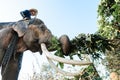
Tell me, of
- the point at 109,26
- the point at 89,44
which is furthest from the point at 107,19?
the point at 89,44

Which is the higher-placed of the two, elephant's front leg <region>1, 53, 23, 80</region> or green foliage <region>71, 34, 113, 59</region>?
green foliage <region>71, 34, 113, 59</region>

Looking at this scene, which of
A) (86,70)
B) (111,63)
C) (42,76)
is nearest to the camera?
(86,70)

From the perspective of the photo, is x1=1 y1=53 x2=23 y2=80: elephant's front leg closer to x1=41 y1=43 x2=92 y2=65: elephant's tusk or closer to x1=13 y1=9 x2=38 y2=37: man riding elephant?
x1=13 y1=9 x2=38 y2=37: man riding elephant

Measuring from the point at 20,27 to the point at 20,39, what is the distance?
20 cm

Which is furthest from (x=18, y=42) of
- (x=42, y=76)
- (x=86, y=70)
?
(x=42, y=76)

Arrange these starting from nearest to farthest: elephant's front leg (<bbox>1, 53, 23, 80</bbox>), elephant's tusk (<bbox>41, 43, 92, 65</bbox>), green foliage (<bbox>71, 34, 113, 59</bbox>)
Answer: elephant's tusk (<bbox>41, 43, 92, 65</bbox>), green foliage (<bbox>71, 34, 113, 59</bbox>), elephant's front leg (<bbox>1, 53, 23, 80</bbox>)

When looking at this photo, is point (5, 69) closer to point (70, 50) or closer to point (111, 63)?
point (70, 50)

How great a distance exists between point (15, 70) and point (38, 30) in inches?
31.6

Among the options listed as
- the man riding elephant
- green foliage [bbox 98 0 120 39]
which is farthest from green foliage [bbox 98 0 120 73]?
the man riding elephant

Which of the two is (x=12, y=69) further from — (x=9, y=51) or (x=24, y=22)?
(x=24, y=22)

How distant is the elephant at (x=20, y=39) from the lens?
21.3 feet

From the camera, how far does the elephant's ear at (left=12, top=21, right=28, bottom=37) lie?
654cm

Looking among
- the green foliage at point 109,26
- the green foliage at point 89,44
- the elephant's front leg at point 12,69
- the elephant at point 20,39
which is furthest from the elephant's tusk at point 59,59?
the green foliage at point 109,26

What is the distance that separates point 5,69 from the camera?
665cm
